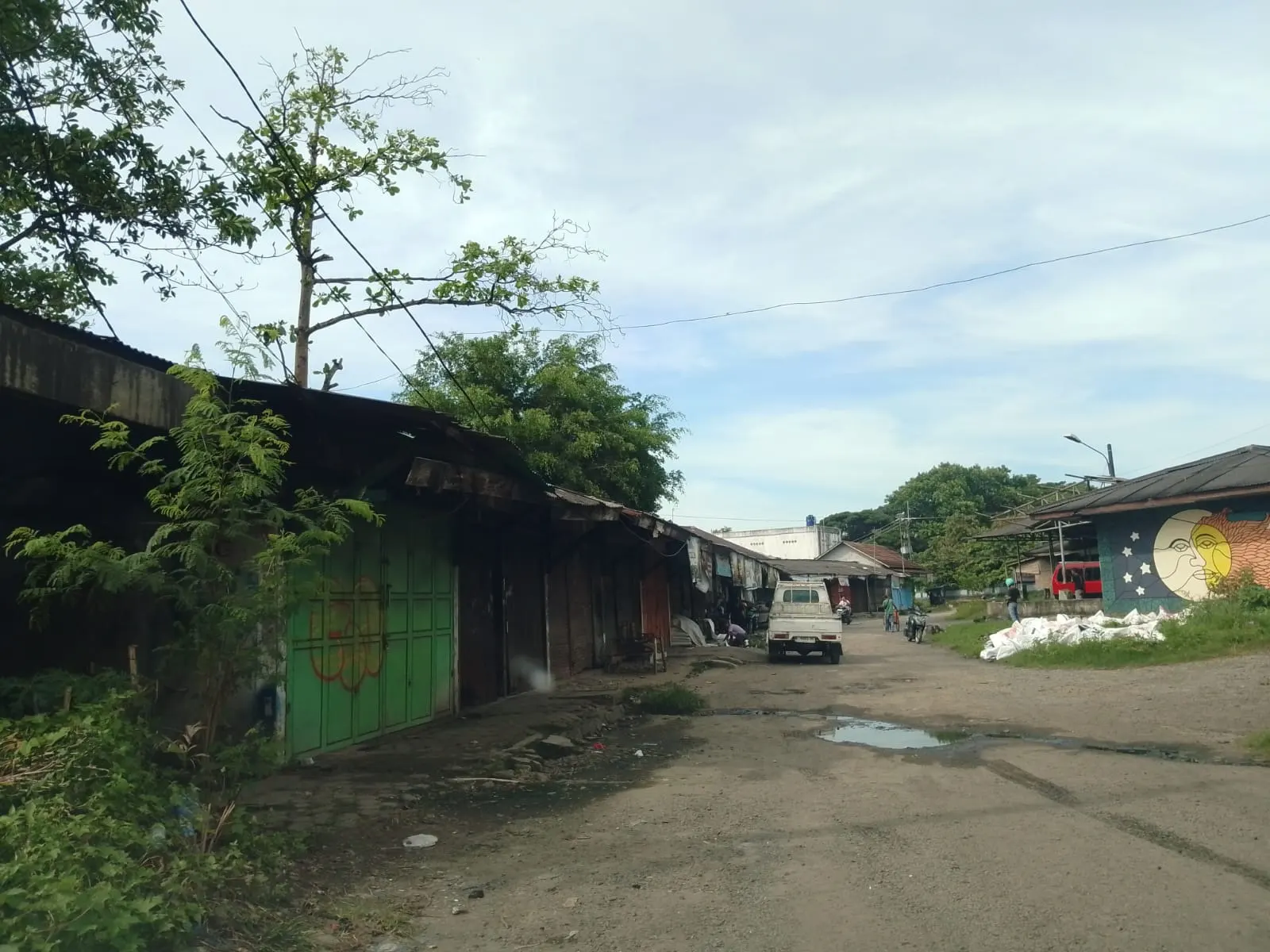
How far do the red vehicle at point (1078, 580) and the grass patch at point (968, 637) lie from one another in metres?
2.50

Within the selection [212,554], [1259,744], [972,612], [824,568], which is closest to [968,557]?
[824,568]

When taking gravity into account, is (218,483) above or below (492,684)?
above

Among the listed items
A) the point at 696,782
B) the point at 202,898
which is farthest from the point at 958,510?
the point at 202,898

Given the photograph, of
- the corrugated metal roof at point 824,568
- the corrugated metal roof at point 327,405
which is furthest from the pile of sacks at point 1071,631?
the corrugated metal roof at point 824,568

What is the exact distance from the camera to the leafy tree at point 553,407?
74.6 ft

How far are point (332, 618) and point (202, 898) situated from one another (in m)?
5.48

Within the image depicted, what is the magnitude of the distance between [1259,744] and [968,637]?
17.9m

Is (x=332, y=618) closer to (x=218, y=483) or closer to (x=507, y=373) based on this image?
(x=218, y=483)

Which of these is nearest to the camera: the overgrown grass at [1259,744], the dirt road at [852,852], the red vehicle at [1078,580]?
the dirt road at [852,852]

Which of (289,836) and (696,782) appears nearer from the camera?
(289,836)

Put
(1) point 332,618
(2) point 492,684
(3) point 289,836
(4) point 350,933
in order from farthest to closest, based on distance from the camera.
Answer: (2) point 492,684 < (1) point 332,618 < (3) point 289,836 < (4) point 350,933

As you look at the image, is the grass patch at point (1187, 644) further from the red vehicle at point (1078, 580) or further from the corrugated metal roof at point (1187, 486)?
the red vehicle at point (1078, 580)

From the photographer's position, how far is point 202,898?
457 centimetres

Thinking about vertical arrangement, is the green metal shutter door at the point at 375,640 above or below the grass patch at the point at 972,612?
above
